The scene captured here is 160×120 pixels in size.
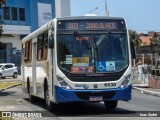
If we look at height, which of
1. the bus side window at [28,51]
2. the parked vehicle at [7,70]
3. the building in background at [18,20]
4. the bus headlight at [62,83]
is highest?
the building in background at [18,20]

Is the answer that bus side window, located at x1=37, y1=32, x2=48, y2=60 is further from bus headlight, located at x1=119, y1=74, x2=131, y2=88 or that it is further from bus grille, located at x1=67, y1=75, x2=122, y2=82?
bus headlight, located at x1=119, y1=74, x2=131, y2=88

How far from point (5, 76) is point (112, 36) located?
4056cm

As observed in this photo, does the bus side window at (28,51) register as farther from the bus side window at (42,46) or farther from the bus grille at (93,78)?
the bus grille at (93,78)

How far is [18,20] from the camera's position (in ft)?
237

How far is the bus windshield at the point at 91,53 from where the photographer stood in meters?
15.3

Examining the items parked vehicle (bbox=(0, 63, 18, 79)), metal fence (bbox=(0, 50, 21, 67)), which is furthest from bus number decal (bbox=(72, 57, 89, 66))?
metal fence (bbox=(0, 50, 21, 67))

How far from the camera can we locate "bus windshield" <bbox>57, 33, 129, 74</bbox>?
1530 centimetres

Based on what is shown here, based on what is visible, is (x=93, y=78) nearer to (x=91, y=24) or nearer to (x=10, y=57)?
(x=91, y=24)

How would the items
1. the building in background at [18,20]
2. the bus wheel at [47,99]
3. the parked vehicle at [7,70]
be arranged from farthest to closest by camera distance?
the building in background at [18,20], the parked vehicle at [7,70], the bus wheel at [47,99]

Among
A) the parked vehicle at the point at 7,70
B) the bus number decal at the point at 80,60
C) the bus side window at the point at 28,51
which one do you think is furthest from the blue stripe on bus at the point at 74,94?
the parked vehicle at the point at 7,70

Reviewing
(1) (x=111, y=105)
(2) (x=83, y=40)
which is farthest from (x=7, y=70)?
(2) (x=83, y=40)

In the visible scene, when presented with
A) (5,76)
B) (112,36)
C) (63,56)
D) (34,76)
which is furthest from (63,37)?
(5,76)

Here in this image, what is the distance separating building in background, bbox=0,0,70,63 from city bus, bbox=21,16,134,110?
53.3 metres

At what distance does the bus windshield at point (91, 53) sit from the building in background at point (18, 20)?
53508 millimetres
